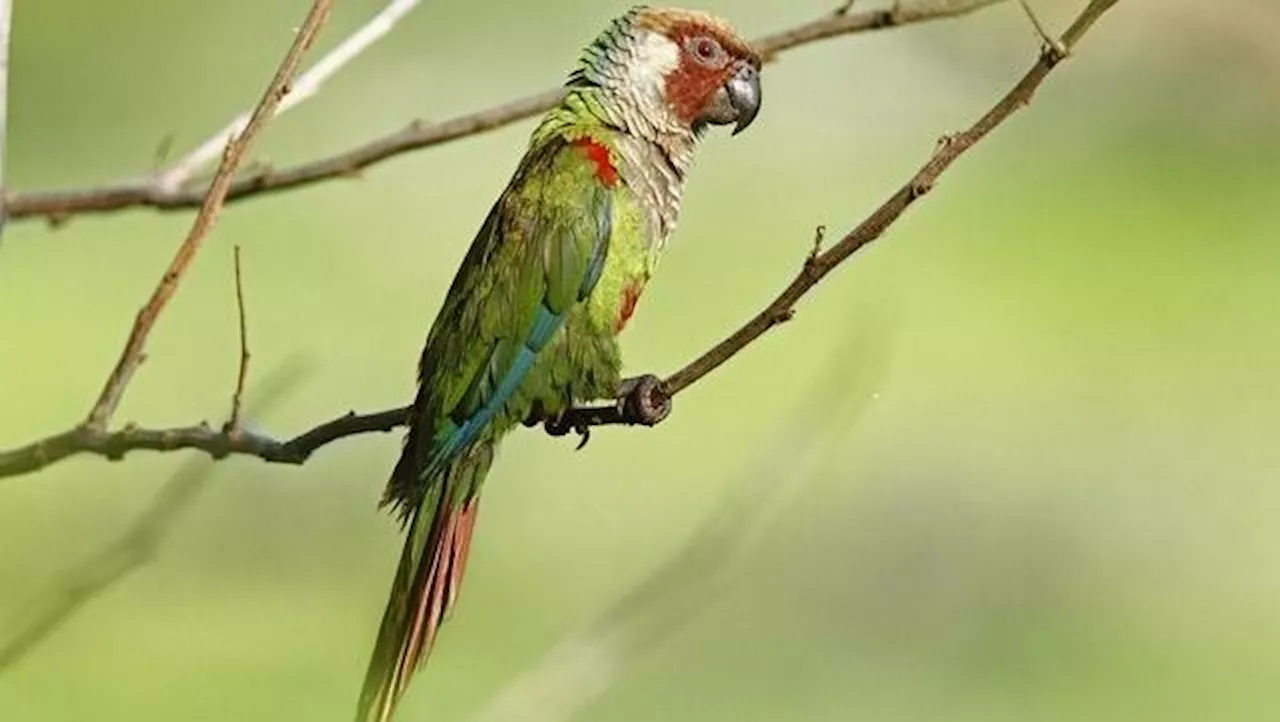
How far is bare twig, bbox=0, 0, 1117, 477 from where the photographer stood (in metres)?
1.16

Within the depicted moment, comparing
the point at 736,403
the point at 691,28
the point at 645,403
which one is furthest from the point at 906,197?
the point at 736,403

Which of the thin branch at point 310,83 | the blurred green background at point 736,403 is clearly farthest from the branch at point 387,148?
the blurred green background at point 736,403

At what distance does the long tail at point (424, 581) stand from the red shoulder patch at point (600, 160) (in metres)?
0.24

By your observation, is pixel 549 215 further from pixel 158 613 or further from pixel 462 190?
pixel 462 190

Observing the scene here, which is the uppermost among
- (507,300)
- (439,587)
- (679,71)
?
(679,71)

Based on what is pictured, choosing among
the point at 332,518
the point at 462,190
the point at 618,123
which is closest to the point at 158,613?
the point at 332,518

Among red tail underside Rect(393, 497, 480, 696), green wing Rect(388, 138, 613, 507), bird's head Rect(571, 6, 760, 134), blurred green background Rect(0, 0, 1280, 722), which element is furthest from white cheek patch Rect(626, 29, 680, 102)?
blurred green background Rect(0, 0, 1280, 722)

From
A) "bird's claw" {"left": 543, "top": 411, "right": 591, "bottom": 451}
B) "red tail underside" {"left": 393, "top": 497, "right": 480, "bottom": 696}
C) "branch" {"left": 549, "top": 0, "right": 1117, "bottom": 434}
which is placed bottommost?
"red tail underside" {"left": 393, "top": 497, "right": 480, "bottom": 696}

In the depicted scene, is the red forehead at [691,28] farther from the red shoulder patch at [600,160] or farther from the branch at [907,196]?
the branch at [907,196]

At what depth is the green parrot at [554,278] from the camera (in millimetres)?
1359

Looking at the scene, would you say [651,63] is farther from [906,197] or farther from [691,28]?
[906,197]

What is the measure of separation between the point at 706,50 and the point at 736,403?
7.83 feet

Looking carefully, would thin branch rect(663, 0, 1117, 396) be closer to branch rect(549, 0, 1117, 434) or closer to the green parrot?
branch rect(549, 0, 1117, 434)

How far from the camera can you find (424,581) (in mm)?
1339
